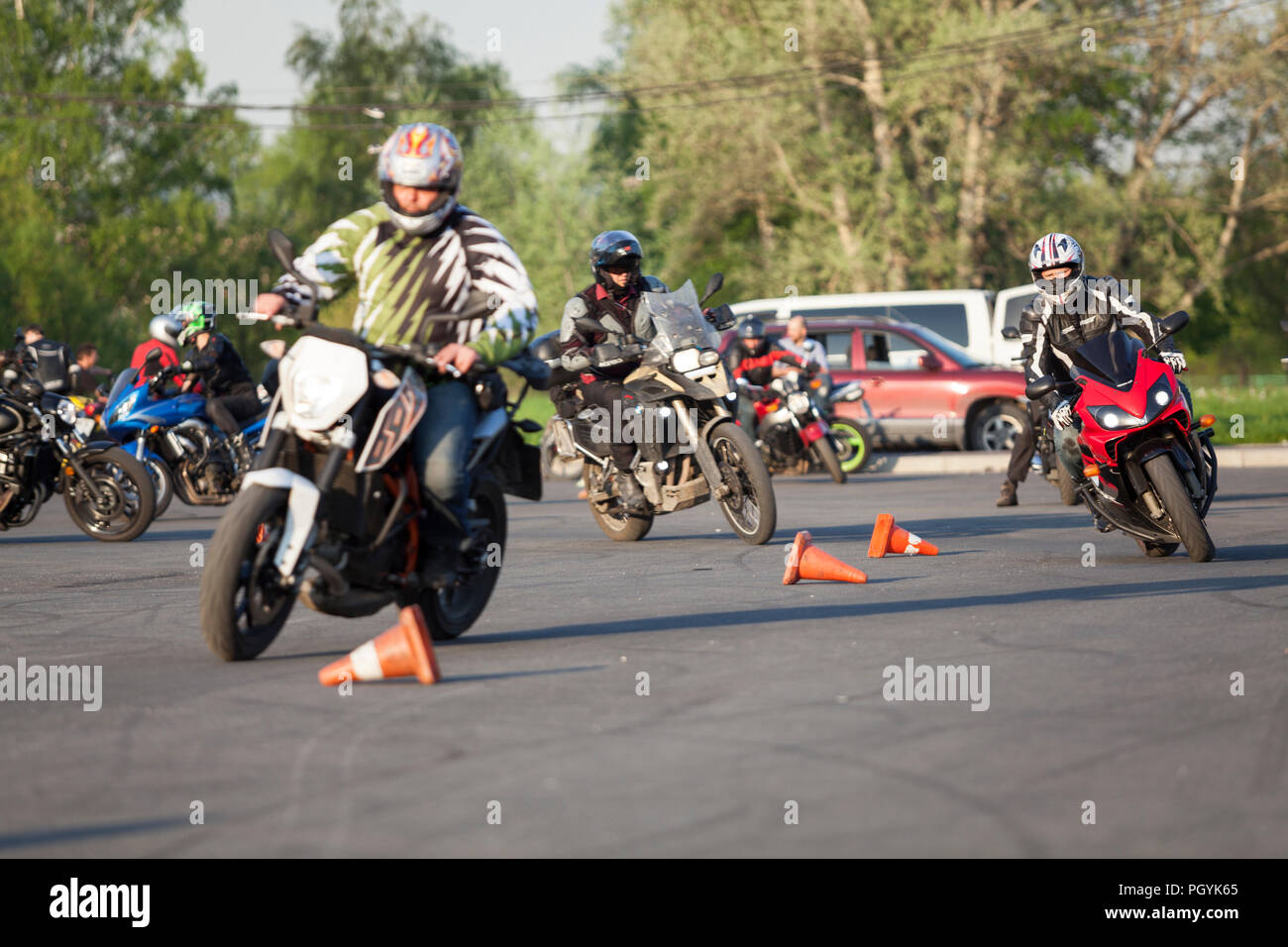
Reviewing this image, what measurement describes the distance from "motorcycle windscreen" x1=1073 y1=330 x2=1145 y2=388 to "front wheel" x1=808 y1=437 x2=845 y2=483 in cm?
949

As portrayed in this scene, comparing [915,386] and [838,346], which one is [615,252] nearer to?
[838,346]

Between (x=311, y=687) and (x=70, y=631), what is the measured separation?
244 cm

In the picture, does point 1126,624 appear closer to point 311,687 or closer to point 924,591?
point 924,591

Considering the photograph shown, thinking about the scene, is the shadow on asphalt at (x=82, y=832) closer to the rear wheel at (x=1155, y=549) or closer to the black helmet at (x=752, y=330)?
the rear wheel at (x=1155, y=549)

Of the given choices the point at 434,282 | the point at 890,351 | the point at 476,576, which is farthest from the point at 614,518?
the point at 890,351

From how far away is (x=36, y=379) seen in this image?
14.7 m

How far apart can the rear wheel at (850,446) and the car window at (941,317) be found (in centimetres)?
612

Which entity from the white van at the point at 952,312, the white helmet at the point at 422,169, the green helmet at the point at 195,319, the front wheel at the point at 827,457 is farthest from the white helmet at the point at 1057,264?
the white van at the point at 952,312

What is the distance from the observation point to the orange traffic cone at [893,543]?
11.3 meters

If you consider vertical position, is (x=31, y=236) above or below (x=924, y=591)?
above

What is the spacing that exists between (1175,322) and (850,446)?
1246 centimetres

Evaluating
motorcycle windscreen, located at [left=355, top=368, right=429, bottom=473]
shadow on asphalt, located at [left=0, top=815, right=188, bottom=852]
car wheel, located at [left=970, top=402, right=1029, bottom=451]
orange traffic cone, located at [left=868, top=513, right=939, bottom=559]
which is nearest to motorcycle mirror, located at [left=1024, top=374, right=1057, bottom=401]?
orange traffic cone, located at [left=868, top=513, right=939, bottom=559]
